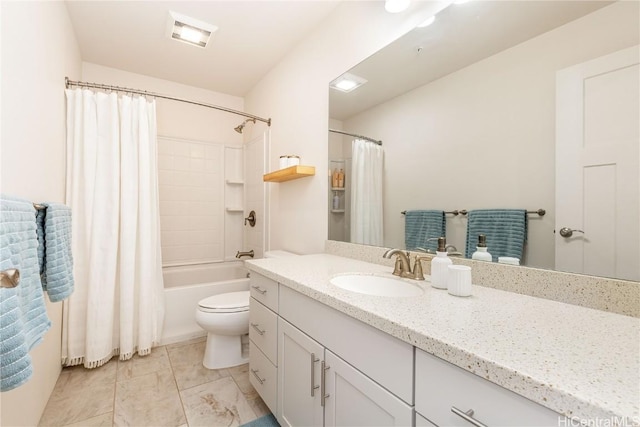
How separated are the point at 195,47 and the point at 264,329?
7.51ft

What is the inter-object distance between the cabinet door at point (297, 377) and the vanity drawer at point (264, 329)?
5cm

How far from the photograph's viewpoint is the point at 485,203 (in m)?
1.13

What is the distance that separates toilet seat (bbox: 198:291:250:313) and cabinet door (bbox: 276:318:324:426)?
2.28ft

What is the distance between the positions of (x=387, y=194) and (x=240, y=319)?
1.26 meters

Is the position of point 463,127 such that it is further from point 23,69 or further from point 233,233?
point 233,233

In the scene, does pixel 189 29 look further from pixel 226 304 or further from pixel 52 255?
pixel 226 304

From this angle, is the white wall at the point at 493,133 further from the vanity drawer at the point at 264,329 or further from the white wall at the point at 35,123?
the white wall at the point at 35,123

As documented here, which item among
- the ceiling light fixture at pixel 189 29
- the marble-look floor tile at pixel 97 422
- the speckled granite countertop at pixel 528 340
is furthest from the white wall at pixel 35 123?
the speckled granite countertop at pixel 528 340

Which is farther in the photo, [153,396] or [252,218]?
[252,218]

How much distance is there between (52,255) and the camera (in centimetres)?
114

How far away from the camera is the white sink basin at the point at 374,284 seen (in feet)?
3.92

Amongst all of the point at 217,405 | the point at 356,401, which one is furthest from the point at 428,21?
the point at 217,405

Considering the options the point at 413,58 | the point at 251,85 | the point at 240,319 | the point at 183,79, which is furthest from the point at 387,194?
the point at 183,79

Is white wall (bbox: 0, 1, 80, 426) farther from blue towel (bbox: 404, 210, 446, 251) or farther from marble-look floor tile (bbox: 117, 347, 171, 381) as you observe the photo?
blue towel (bbox: 404, 210, 446, 251)
